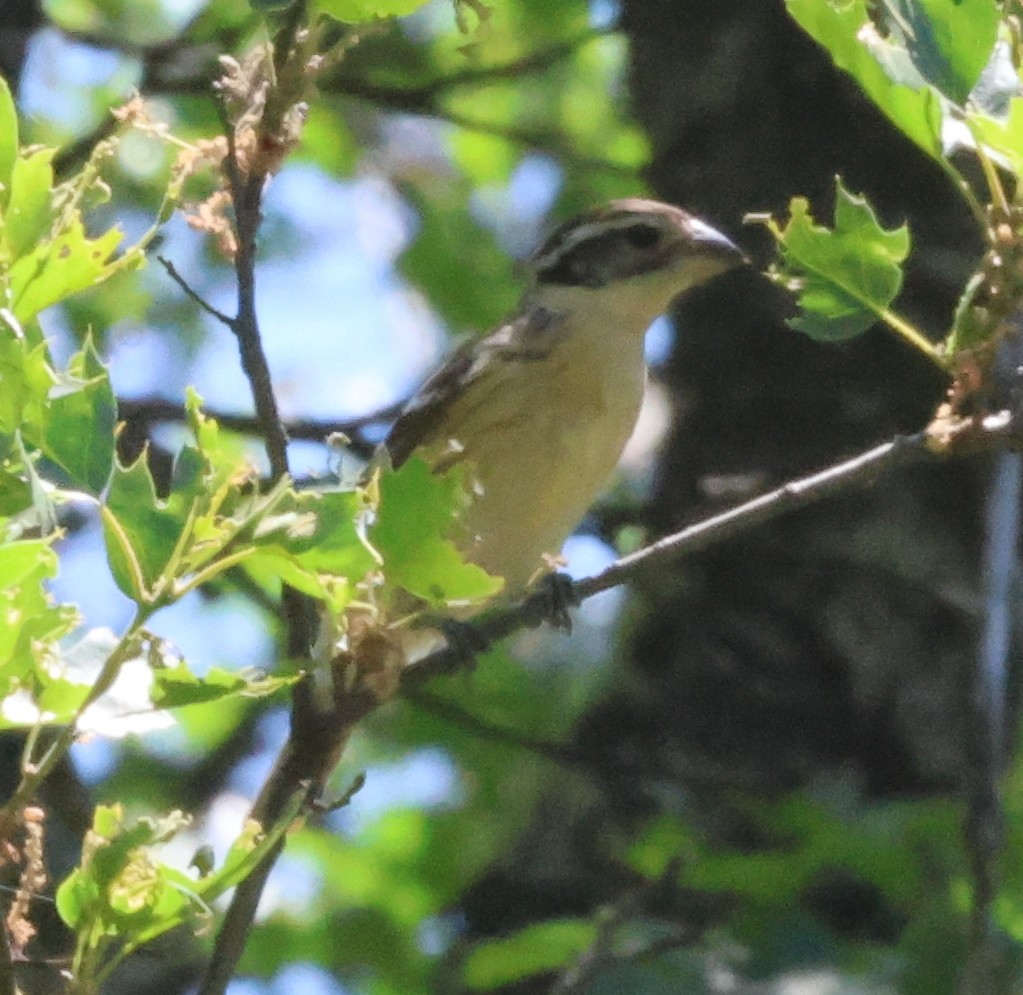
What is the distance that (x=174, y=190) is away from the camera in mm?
1858

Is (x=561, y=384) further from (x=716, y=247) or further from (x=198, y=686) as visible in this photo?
(x=198, y=686)

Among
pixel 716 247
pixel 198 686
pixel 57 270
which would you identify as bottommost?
pixel 198 686

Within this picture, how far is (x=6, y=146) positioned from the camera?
1.63 metres

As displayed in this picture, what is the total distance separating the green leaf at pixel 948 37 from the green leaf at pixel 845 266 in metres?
0.21

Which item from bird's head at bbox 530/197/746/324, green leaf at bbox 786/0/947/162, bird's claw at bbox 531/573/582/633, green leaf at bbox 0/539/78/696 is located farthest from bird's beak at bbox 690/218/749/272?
green leaf at bbox 0/539/78/696

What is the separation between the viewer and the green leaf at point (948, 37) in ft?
6.02

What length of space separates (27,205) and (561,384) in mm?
2939

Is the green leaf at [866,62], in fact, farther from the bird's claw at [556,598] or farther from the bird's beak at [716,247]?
the bird's beak at [716,247]

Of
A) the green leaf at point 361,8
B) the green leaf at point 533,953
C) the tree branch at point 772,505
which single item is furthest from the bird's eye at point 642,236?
the green leaf at point 361,8

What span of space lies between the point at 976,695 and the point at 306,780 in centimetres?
193

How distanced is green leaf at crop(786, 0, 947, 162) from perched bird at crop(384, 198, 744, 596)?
2064 millimetres

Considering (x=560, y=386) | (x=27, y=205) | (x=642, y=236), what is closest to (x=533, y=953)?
(x=560, y=386)

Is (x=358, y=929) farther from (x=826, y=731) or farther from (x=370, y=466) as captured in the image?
(x=370, y=466)

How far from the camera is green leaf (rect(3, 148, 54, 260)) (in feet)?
5.32
